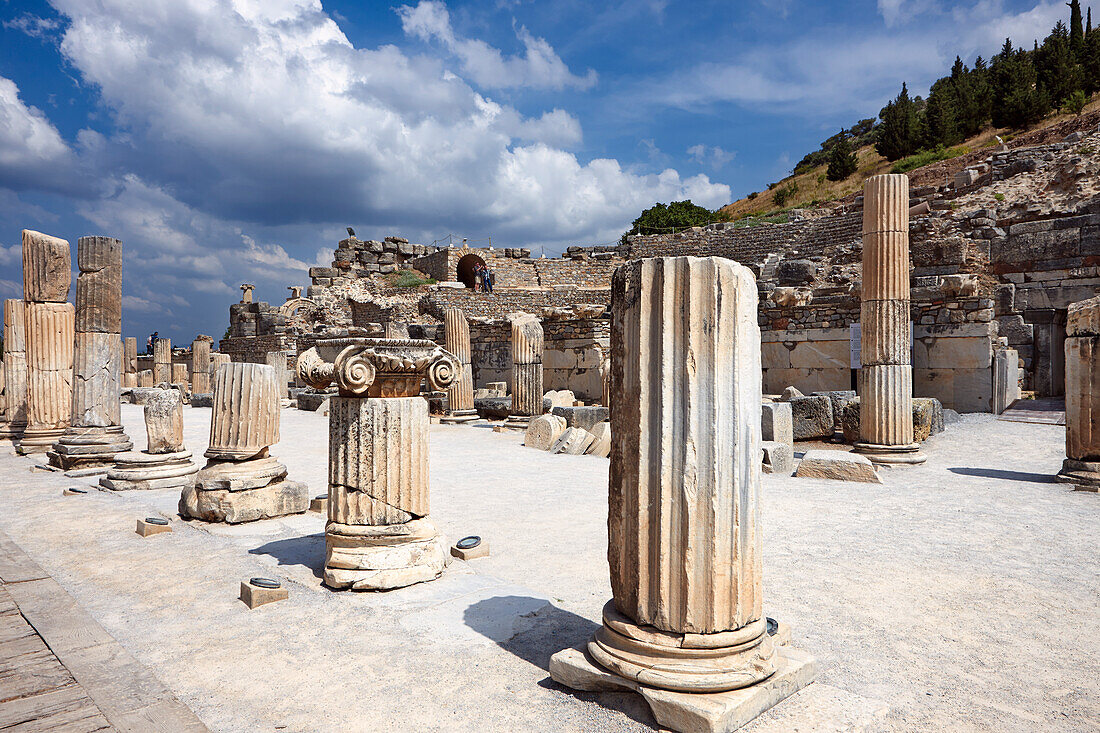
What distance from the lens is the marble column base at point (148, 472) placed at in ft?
25.5

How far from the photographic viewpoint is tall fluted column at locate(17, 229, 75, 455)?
10344mm

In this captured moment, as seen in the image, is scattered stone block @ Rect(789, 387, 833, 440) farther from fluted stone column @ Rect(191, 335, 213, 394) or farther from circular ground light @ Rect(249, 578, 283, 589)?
fluted stone column @ Rect(191, 335, 213, 394)

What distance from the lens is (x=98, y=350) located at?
9727mm

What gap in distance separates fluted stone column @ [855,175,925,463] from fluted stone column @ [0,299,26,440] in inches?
584

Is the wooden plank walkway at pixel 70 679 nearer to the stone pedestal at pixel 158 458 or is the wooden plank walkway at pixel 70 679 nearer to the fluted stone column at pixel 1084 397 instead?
the stone pedestal at pixel 158 458

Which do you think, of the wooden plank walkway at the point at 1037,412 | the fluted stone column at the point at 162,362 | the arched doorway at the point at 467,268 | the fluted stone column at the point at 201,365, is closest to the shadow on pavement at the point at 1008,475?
the wooden plank walkway at the point at 1037,412

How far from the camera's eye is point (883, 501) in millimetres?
6582

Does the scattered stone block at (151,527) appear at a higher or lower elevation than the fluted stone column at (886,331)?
lower

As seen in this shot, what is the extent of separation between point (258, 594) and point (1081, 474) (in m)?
8.10

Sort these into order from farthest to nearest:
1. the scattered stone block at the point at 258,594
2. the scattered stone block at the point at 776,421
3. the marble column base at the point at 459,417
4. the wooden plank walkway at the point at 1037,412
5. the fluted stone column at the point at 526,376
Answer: the marble column base at the point at 459,417 → the fluted stone column at the point at 526,376 → the wooden plank walkway at the point at 1037,412 → the scattered stone block at the point at 776,421 → the scattered stone block at the point at 258,594

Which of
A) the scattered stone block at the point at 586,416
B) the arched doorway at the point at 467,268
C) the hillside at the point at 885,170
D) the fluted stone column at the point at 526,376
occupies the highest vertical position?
the hillside at the point at 885,170

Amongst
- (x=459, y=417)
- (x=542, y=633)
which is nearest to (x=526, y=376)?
(x=459, y=417)

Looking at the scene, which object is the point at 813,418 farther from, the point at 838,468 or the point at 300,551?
the point at 300,551

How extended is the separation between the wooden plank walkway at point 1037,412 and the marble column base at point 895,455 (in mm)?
5063
